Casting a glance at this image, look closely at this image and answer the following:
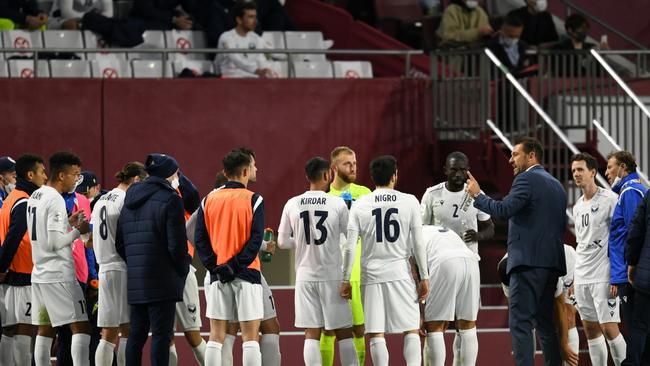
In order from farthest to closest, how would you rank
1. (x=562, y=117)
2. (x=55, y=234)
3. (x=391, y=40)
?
(x=391, y=40) < (x=562, y=117) < (x=55, y=234)

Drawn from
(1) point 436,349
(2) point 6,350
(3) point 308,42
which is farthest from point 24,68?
(1) point 436,349

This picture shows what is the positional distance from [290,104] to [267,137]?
0.46m

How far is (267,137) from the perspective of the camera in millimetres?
17422

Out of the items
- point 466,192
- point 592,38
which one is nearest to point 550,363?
point 466,192

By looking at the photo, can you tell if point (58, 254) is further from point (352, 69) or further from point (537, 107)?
point (352, 69)

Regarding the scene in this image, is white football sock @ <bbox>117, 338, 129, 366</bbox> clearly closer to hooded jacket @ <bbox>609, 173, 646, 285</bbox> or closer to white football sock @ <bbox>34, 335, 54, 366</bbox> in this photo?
white football sock @ <bbox>34, 335, 54, 366</bbox>

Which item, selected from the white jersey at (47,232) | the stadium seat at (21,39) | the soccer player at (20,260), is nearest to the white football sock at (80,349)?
the white jersey at (47,232)

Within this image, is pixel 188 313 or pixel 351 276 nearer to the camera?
pixel 351 276

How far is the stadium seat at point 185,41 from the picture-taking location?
18.6 m

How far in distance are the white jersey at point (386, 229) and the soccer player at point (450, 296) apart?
52 centimetres

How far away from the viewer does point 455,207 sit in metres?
13.7

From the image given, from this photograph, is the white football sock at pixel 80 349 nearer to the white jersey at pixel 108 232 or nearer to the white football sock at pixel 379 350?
the white jersey at pixel 108 232

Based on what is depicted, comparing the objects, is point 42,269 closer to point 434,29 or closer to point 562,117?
point 562,117

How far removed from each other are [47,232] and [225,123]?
5051 mm
